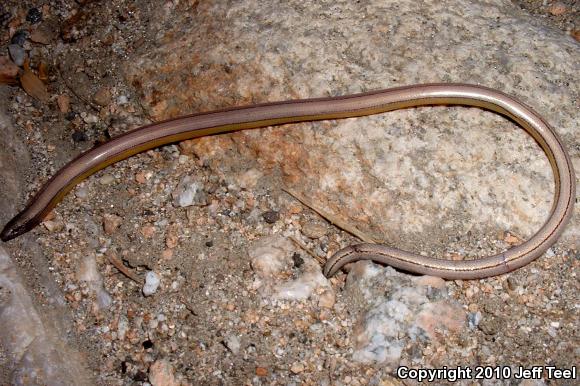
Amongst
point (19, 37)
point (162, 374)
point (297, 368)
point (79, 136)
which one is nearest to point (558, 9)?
point (297, 368)

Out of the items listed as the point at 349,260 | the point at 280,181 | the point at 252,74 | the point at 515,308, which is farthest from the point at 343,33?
the point at 515,308

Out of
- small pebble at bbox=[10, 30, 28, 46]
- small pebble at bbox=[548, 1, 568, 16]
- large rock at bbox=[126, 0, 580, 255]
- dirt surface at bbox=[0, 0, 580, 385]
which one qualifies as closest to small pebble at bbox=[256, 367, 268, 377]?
dirt surface at bbox=[0, 0, 580, 385]

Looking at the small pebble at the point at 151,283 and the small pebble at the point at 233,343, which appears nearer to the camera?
the small pebble at the point at 233,343

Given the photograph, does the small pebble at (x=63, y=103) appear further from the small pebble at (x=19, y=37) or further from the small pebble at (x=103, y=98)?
the small pebble at (x=19, y=37)

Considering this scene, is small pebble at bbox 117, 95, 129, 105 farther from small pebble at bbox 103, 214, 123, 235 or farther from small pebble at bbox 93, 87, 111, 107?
small pebble at bbox 103, 214, 123, 235

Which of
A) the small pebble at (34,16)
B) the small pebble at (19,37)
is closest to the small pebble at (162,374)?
the small pebble at (19,37)

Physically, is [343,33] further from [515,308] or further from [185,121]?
[515,308]

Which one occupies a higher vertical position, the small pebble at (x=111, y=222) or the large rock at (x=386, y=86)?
the large rock at (x=386, y=86)
